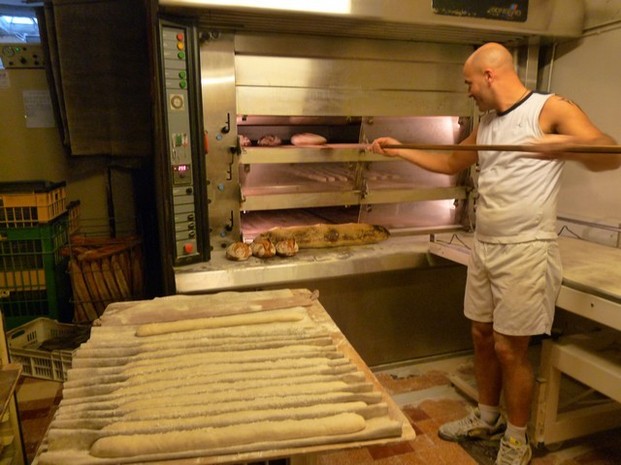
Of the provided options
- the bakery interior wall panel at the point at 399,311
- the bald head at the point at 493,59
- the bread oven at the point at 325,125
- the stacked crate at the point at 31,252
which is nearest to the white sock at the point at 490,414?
the bakery interior wall panel at the point at 399,311

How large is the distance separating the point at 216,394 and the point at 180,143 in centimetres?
148

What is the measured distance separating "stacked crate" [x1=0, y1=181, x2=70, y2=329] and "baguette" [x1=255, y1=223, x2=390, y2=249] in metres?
1.41

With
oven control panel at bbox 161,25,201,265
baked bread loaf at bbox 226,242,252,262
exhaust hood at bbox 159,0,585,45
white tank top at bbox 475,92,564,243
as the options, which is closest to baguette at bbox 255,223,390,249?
baked bread loaf at bbox 226,242,252,262

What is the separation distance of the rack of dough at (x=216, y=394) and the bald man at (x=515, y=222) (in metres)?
0.82

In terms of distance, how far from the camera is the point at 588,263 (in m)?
2.19

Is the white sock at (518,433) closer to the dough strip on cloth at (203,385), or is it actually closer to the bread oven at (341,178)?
the dough strip on cloth at (203,385)

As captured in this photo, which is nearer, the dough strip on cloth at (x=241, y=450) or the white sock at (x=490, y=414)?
the dough strip on cloth at (x=241, y=450)

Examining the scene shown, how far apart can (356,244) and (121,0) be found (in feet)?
7.84

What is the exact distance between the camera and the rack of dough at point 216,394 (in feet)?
3.49

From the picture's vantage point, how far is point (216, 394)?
122 centimetres

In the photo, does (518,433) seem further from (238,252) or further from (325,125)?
(325,125)

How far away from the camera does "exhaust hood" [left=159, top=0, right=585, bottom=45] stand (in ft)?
7.17

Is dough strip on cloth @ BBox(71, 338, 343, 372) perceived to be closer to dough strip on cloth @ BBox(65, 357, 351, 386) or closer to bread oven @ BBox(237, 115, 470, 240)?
dough strip on cloth @ BBox(65, 357, 351, 386)

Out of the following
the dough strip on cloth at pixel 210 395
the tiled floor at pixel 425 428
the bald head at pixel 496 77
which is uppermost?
the bald head at pixel 496 77
